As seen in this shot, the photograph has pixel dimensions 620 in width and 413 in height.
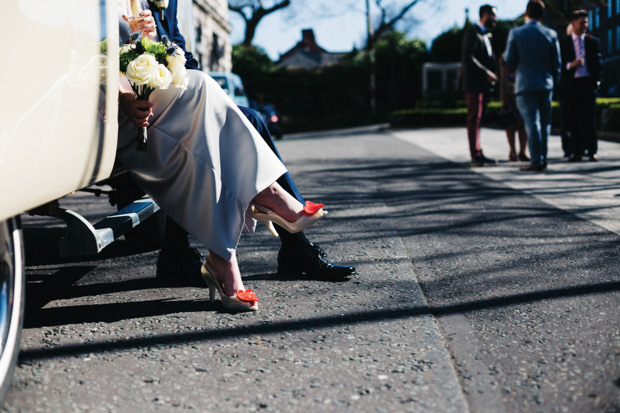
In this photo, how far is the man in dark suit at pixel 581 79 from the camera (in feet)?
30.3

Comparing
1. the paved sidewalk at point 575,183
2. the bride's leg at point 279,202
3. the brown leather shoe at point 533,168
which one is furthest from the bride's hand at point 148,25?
the brown leather shoe at point 533,168

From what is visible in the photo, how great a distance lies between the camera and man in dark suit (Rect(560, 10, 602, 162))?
9.24 meters

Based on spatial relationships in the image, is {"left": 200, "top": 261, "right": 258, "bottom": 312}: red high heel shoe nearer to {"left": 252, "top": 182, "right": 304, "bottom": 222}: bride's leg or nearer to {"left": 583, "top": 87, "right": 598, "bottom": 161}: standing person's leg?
{"left": 252, "top": 182, "right": 304, "bottom": 222}: bride's leg

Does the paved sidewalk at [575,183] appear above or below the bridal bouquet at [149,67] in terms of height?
below

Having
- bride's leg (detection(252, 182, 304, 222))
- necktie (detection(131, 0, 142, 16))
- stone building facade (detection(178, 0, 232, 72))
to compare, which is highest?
stone building facade (detection(178, 0, 232, 72))

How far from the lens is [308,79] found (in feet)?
135

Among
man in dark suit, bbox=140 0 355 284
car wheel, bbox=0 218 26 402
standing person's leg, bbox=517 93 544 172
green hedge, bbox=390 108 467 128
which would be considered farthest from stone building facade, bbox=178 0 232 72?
car wheel, bbox=0 218 26 402

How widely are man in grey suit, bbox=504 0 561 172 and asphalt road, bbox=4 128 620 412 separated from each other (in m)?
3.28

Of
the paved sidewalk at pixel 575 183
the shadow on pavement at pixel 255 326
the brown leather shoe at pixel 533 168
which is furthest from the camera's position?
the brown leather shoe at pixel 533 168

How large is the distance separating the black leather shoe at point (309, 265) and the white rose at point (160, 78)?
3.76 feet

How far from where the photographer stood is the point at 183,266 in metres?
3.37

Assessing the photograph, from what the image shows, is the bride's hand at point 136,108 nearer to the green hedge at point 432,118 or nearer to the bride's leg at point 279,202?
the bride's leg at point 279,202

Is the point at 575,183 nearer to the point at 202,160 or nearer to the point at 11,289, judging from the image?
the point at 202,160

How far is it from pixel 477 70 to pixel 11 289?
7806mm
